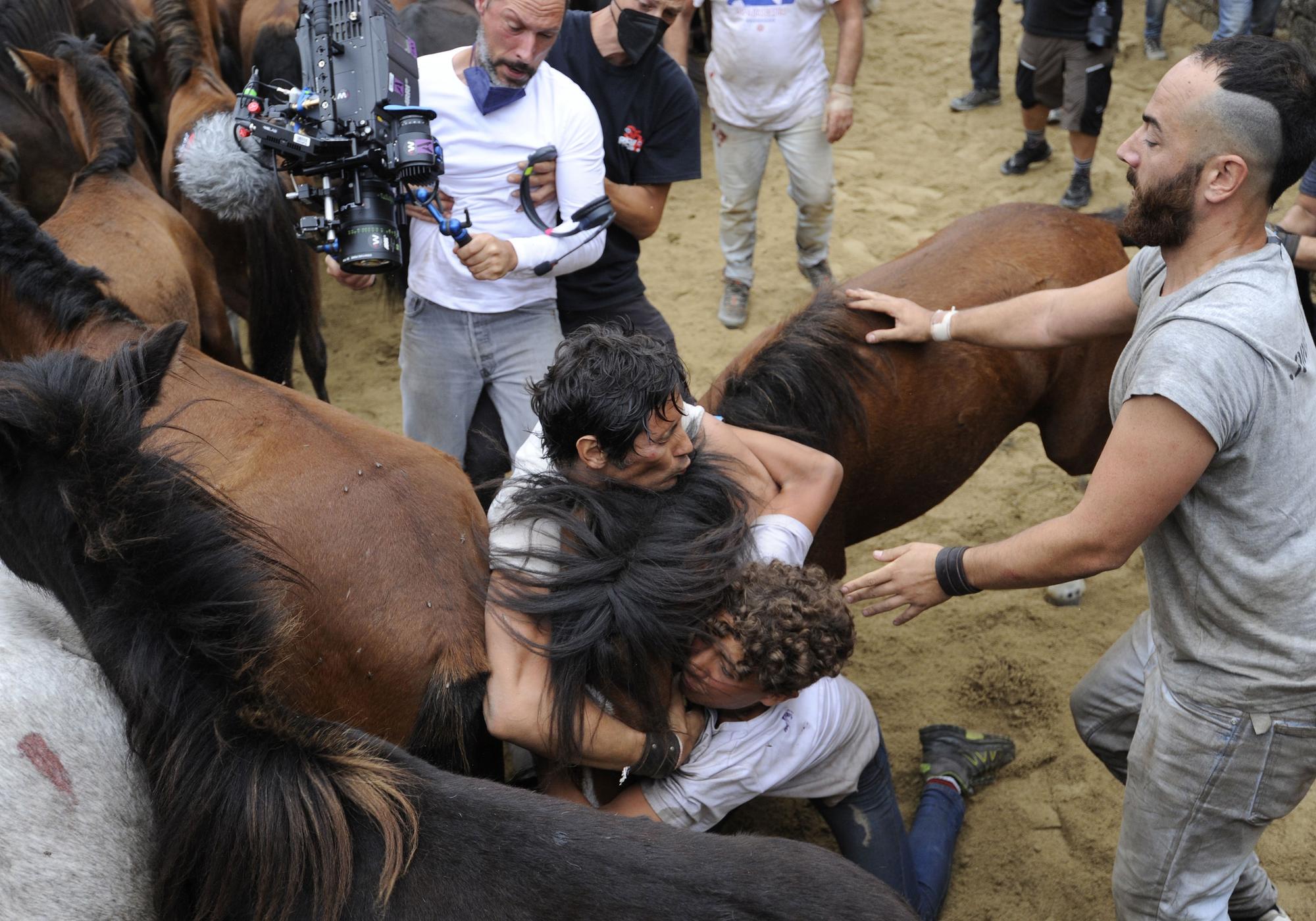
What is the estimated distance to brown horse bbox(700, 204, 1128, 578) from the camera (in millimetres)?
2928

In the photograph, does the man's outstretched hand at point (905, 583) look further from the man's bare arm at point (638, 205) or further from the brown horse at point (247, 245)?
the brown horse at point (247, 245)

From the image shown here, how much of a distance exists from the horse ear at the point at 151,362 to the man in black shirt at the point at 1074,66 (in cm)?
544

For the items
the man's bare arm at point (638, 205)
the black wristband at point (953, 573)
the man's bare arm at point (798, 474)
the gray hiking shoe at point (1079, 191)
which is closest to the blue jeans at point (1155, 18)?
the gray hiking shoe at point (1079, 191)

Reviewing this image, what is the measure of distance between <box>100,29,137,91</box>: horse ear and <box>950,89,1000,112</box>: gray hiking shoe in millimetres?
5258

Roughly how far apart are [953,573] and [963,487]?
242 cm

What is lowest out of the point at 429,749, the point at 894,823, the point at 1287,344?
the point at 894,823

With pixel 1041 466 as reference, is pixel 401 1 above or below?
above

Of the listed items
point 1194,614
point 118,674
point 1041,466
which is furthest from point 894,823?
point 1041,466

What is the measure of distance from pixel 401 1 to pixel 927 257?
4172 millimetres

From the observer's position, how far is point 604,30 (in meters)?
3.37

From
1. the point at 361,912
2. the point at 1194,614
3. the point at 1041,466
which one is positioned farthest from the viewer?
the point at 1041,466

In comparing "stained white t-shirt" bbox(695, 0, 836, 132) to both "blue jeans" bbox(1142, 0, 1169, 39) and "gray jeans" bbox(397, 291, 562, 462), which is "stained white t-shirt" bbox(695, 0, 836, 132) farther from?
"blue jeans" bbox(1142, 0, 1169, 39)

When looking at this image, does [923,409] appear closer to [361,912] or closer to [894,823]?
[894,823]

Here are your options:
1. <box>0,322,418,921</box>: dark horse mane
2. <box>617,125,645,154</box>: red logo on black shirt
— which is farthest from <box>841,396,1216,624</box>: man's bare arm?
<box>617,125,645,154</box>: red logo on black shirt
